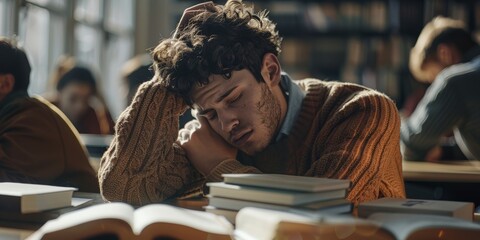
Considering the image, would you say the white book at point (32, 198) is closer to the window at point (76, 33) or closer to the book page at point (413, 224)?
the book page at point (413, 224)

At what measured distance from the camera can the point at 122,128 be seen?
64.0 inches

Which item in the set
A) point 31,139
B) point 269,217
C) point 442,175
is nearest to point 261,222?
point 269,217

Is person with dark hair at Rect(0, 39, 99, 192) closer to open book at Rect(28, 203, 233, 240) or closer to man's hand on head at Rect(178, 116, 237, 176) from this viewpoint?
man's hand on head at Rect(178, 116, 237, 176)

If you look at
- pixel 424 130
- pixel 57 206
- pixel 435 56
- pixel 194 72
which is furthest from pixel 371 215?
pixel 435 56

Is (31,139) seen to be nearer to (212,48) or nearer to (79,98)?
(212,48)

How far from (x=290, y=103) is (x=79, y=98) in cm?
291

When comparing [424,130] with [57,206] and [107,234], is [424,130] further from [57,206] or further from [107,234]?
[107,234]

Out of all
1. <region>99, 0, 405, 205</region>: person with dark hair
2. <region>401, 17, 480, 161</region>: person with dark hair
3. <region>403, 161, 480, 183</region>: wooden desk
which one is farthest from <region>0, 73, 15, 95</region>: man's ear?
<region>401, 17, 480, 161</region>: person with dark hair

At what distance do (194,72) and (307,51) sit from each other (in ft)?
16.6

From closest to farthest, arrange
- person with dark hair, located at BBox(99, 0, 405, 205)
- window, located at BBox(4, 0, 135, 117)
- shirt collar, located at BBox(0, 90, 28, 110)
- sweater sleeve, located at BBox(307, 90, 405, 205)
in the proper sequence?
sweater sleeve, located at BBox(307, 90, 405, 205), person with dark hair, located at BBox(99, 0, 405, 205), shirt collar, located at BBox(0, 90, 28, 110), window, located at BBox(4, 0, 135, 117)

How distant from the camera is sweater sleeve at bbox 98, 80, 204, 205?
5.13 ft

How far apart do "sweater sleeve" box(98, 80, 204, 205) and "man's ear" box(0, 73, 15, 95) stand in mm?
541

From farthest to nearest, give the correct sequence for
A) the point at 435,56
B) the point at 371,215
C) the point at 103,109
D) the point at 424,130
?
the point at 103,109 → the point at 435,56 → the point at 424,130 → the point at 371,215

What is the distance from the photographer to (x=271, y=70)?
5.66 ft
